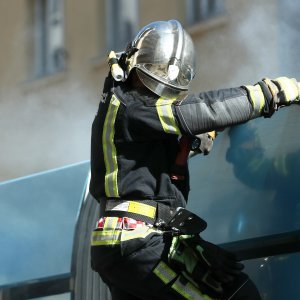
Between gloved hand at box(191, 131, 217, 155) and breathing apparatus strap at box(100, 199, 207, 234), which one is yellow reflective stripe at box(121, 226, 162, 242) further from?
gloved hand at box(191, 131, 217, 155)

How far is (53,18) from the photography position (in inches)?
454

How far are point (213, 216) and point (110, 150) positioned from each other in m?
0.40

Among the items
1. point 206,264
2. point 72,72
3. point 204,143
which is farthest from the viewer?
point 72,72

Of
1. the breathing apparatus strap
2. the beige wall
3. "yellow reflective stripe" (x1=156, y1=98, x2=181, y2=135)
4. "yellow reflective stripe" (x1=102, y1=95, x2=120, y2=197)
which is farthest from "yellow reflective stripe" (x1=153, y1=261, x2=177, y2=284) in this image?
the beige wall

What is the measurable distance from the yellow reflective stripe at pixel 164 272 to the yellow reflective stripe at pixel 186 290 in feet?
0.06

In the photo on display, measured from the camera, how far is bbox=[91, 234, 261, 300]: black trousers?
244cm

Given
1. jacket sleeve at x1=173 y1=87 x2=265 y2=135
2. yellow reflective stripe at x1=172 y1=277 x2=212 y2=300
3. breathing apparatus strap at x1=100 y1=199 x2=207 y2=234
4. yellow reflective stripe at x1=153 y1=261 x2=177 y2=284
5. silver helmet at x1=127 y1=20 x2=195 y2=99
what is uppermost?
silver helmet at x1=127 y1=20 x2=195 y2=99

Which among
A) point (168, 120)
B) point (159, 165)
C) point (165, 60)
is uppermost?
point (165, 60)

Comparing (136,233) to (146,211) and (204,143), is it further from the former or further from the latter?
(204,143)

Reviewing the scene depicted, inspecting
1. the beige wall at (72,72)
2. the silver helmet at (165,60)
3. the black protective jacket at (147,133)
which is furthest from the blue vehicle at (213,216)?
the beige wall at (72,72)

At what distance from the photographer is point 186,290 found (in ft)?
8.02

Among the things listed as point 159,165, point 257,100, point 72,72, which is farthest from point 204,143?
point 72,72

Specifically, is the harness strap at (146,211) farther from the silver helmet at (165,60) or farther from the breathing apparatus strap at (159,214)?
the silver helmet at (165,60)

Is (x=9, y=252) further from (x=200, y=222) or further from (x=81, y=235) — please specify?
(x=200, y=222)
